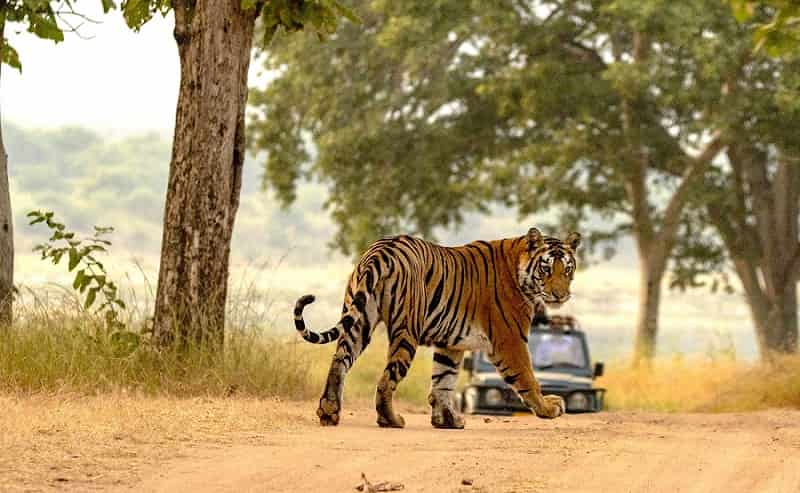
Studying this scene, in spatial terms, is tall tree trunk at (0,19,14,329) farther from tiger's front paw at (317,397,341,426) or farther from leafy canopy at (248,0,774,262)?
leafy canopy at (248,0,774,262)

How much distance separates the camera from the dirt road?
841cm

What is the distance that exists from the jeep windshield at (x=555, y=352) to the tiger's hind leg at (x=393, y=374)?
22.0 feet

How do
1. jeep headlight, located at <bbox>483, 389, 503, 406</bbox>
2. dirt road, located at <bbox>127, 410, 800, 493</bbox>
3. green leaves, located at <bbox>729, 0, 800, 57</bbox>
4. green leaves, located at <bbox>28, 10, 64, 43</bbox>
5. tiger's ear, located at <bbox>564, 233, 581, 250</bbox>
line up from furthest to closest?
jeep headlight, located at <bbox>483, 389, 503, 406</bbox> → green leaves, located at <bbox>28, 10, 64, 43</bbox> → tiger's ear, located at <bbox>564, 233, 581, 250</bbox> → dirt road, located at <bbox>127, 410, 800, 493</bbox> → green leaves, located at <bbox>729, 0, 800, 57</bbox>

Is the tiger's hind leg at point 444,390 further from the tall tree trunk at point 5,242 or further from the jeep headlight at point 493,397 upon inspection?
the jeep headlight at point 493,397

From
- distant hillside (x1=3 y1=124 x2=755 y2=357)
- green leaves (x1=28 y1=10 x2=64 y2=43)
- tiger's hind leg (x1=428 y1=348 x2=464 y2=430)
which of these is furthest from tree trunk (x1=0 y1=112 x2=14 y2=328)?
distant hillside (x1=3 y1=124 x2=755 y2=357)

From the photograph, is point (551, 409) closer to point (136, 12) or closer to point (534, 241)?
point (534, 241)

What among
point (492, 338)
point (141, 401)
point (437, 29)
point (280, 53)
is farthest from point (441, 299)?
point (280, 53)

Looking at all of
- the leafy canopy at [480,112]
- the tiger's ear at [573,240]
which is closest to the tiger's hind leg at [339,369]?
the tiger's ear at [573,240]

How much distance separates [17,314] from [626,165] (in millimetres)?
18506

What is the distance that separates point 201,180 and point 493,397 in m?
5.37

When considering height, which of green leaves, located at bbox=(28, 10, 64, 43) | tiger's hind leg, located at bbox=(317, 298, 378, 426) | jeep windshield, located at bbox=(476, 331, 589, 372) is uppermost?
green leaves, located at bbox=(28, 10, 64, 43)

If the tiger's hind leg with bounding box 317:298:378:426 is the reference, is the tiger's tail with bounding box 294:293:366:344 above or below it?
above

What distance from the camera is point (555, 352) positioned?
738 inches

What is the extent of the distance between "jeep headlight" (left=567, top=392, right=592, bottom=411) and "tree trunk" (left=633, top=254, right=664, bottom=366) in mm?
13417
